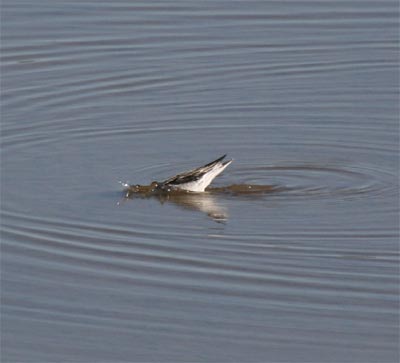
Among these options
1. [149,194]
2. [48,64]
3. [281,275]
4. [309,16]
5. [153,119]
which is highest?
[309,16]

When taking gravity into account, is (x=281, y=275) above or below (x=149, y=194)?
below

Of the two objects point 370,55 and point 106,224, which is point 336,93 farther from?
point 106,224

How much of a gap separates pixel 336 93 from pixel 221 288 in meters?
5.54

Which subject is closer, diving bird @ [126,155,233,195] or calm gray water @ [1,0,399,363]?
calm gray water @ [1,0,399,363]

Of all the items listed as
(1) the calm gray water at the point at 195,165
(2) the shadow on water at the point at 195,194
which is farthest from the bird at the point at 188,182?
(1) the calm gray water at the point at 195,165

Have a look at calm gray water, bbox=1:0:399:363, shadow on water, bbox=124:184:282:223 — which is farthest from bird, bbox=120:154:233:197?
calm gray water, bbox=1:0:399:363

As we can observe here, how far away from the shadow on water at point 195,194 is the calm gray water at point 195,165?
0.15 ft

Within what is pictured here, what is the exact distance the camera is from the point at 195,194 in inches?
483

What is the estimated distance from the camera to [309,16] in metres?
17.4

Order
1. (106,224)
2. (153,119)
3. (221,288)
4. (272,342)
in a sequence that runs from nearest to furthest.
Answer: (272,342) → (221,288) → (106,224) → (153,119)

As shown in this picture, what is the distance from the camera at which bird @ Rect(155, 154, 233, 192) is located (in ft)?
39.7

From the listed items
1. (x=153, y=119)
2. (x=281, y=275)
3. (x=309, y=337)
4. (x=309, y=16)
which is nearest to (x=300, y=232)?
(x=281, y=275)

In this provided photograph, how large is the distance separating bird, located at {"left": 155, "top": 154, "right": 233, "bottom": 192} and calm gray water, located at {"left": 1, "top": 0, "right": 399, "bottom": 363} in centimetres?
16

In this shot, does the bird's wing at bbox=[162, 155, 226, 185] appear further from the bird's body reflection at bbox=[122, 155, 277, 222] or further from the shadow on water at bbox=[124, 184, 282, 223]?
the shadow on water at bbox=[124, 184, 282, 223]
